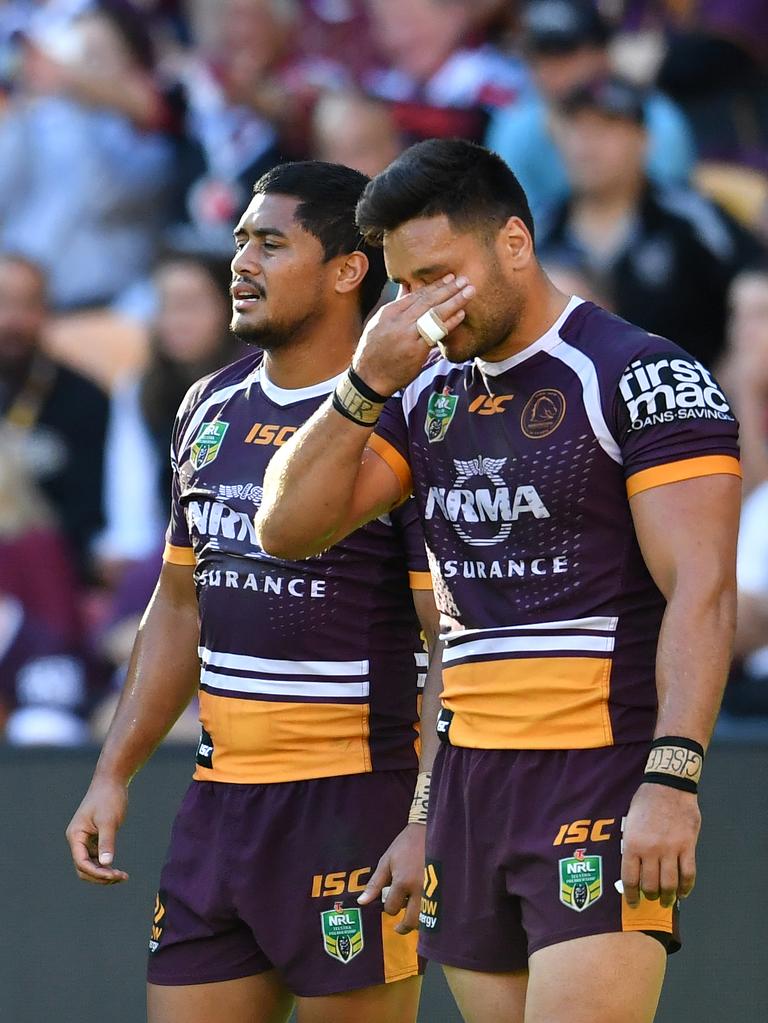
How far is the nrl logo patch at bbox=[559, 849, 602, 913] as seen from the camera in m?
3.10

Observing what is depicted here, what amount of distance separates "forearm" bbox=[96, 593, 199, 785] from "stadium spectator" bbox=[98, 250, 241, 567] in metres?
3.23

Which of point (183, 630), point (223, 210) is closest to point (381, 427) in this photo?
point (183, 630)

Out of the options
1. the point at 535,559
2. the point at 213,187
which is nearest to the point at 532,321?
the point at 535,559

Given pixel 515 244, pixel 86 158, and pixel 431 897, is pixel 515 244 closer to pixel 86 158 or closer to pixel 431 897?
pixel 431 897

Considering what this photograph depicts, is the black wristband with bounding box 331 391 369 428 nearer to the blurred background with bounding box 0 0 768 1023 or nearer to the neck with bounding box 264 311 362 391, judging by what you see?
the neck with bounding box 264 311 362 391

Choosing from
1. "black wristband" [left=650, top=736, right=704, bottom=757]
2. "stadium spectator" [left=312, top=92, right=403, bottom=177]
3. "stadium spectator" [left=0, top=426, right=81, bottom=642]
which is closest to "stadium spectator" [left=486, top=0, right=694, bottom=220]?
"stadium spectator" [left=312, top=92, right=403, bottom=177]

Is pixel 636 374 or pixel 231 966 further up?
pixel 636 374

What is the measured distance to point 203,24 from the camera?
8.46 meters

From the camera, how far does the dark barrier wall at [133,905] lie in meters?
5.39

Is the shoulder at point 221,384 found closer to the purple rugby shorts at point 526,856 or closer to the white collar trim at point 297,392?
Result: the white collar trim at point 297,392

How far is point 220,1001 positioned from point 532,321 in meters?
1.68

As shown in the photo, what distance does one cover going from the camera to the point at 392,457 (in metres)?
3.56

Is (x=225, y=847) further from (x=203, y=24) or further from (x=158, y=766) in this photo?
(x=203, y=24)

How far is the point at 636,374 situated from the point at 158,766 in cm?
303
